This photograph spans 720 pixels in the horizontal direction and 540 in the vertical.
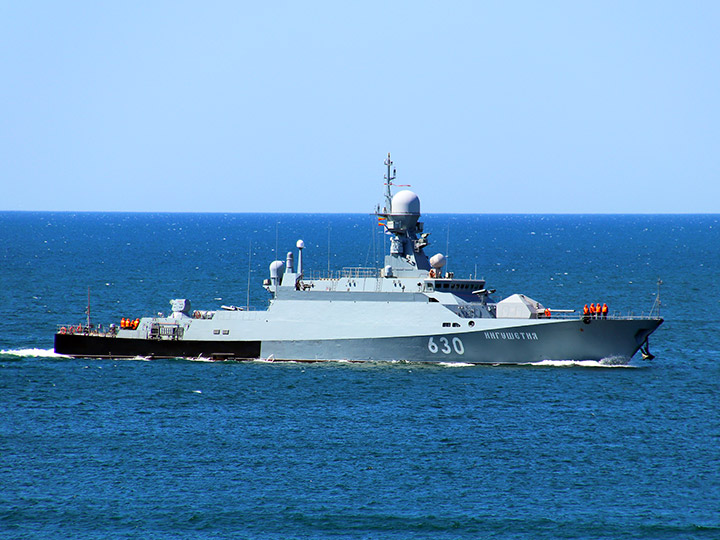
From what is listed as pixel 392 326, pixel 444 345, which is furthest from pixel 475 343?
pixel 392 326

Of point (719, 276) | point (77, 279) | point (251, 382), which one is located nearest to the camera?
point (251, 382)

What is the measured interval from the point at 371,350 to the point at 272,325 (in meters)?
4.85

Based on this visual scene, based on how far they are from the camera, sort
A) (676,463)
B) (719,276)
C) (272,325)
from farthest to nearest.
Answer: (719,276)
(272,325)
(676,463)

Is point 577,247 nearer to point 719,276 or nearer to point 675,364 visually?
point 719,276

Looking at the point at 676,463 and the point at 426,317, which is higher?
the point at 426,317

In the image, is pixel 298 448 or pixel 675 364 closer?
pixel 298 448

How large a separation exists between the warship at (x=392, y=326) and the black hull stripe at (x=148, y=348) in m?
0.05

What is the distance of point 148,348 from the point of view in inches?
1863

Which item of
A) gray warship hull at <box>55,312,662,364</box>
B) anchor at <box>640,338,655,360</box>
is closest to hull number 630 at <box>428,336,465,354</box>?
gray warship hull at <box>55,312,662,364</box>

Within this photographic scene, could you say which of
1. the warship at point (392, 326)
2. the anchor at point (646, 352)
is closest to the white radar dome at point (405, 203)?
the warship at point (392, 326)

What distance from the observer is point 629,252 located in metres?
141

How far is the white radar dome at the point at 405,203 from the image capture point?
46.5 meters

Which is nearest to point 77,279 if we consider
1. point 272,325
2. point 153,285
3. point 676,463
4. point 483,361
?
point 153,285

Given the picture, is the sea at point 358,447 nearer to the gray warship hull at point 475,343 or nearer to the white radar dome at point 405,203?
the gray warship hull at point 475,343
